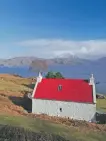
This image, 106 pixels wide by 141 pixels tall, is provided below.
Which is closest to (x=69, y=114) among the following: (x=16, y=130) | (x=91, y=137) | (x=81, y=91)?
(x=81, y=91)

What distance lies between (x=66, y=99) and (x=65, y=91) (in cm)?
256

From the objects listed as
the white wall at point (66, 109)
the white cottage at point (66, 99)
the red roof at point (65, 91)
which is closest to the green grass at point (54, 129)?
the white wall at point (66, 109)

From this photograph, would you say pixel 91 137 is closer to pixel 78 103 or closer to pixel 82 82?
pixel 78 103

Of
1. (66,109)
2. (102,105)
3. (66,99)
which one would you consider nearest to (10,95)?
(66,99)

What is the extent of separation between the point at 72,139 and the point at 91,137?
3716 millimetres

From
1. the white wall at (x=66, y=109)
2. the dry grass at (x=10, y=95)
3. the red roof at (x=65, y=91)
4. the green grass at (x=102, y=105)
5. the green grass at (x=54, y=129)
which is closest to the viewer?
the green grass at (x=54, y=129)

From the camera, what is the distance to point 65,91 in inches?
2339

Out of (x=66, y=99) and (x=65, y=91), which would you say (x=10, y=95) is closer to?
(x=65, y=91)

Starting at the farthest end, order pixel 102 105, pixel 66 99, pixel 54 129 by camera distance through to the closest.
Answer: pixel 102 105 → pixel 66 99 → pixel 54 129

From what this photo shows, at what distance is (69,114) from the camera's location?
2231 inches

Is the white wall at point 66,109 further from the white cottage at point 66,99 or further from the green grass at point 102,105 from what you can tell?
the green grass at point 102,105

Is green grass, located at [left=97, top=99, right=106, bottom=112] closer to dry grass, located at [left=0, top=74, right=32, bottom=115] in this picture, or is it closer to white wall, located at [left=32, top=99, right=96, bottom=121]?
white wall, located at [left=32, top=99, right=96, bottom=121]

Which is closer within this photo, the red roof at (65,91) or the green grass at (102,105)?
the red roof at (65,91)

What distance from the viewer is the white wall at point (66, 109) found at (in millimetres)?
55219
